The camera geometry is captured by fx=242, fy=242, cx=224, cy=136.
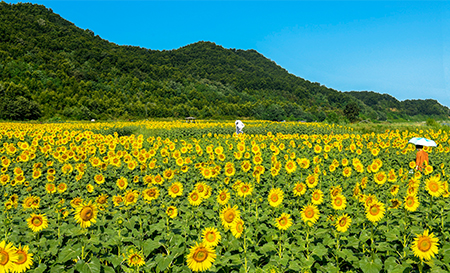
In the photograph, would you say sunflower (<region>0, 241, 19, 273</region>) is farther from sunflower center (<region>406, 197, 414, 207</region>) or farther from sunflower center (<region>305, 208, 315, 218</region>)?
sunflower center (<region>406, 197, 414, 207</region>)

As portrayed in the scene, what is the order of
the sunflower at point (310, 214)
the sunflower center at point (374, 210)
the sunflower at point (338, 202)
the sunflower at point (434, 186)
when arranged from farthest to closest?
the sunflower at point (338, 202)
the sunflower at point (434, 186)
the sunflower at point (310, 214)
the sunflower center at point (374, 210)

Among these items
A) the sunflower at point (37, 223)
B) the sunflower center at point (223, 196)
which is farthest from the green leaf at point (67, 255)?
the sunflower center at point (223, 196)

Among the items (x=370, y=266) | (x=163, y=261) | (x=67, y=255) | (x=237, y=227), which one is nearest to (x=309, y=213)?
(x=370, y=266)

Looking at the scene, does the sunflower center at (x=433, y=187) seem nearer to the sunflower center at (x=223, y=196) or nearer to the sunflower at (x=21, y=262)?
the sunflower center at (x=223, y=196)

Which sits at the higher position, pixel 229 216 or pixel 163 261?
pixel 229 216

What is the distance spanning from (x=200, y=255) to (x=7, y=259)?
1538 millimetres

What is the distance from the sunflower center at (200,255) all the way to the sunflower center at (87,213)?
1325 mm

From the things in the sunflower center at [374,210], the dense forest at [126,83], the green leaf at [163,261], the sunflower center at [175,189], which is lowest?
the green leaf at [163,261]

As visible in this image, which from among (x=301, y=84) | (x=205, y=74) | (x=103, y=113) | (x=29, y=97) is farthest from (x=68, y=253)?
(x=301, y=84)

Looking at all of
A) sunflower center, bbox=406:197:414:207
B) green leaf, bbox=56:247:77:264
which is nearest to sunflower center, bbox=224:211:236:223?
green leaf, bbox=56:247:77:264

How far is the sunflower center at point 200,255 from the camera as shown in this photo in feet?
6.28

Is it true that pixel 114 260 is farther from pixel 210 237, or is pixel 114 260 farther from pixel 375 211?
pixel 375 211

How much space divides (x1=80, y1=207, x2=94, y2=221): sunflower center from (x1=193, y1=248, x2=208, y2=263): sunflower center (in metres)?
1.32

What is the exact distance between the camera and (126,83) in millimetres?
80188
